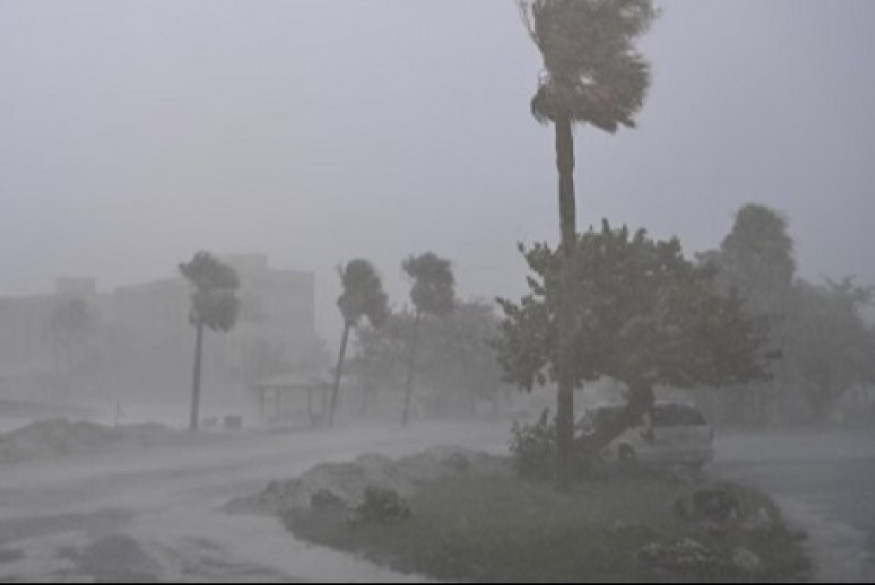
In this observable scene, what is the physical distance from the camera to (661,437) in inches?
1075

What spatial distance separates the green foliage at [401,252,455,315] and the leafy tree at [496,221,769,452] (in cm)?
3954

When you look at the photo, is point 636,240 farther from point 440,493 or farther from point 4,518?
point 4,518

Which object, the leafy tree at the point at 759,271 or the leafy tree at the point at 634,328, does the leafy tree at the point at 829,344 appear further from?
the leafy tree at the point at 634,328

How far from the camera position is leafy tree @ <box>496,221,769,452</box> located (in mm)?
25344

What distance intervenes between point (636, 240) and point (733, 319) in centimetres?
348

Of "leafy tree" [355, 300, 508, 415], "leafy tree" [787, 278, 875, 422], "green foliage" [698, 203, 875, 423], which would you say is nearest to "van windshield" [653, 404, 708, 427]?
"green foliage" [698, 203, 875, 423]

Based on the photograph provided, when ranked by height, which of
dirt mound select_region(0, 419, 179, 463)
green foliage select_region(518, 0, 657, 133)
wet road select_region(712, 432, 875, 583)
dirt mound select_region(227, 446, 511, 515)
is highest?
green foliage select_region(518, 0, 657, 133)

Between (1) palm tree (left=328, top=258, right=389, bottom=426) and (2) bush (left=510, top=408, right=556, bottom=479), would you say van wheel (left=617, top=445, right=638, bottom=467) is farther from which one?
(1) palm tree (left=328, top=258, right=389, bottom=426)

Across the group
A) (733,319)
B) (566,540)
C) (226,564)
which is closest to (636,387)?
(733,319)

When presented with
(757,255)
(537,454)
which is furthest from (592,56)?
(757,255)

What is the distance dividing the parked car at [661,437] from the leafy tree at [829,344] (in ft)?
113

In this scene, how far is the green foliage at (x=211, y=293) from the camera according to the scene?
57.8m

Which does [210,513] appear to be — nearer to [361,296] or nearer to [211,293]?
[211,293]

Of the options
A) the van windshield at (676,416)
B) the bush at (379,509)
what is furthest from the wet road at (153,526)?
the van windshield at (676,416)
